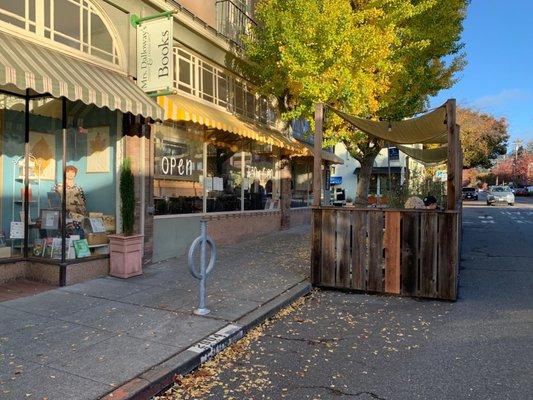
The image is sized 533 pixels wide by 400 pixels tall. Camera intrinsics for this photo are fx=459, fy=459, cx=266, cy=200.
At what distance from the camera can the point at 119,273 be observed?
7.52 meters

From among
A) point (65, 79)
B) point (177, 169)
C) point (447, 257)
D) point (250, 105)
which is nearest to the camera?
point (65, 79)

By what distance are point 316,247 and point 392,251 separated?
1.23m

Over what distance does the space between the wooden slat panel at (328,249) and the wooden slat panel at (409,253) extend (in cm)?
109

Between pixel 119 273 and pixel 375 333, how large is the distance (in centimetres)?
426

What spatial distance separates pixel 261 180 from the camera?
45.2 feet

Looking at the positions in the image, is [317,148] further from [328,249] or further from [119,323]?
[119,323]

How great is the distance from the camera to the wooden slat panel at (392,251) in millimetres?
7039

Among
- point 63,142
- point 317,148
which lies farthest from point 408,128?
point 63,142

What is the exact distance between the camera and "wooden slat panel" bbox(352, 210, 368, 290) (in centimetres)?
723

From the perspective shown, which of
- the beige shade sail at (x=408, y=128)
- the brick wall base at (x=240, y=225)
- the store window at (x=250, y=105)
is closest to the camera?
the beige shade sail at (x=408, y=128)

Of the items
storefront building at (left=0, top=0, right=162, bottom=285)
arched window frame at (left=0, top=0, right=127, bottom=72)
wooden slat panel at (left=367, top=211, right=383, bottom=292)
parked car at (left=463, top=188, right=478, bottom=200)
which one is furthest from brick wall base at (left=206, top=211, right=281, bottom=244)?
parked car at (left=463, top=188, right=478, bottom=200)

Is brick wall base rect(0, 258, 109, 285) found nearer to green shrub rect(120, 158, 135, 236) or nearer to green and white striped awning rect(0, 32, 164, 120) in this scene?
green shrub rect(120, 158, 135, 236)

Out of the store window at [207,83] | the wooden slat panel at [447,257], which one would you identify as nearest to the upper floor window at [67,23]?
the store window at [207,83]

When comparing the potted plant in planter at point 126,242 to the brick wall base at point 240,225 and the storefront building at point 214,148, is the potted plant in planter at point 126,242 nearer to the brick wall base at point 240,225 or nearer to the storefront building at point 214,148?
the storefront building at point 214,148
